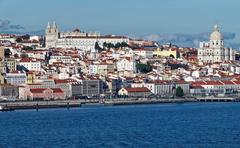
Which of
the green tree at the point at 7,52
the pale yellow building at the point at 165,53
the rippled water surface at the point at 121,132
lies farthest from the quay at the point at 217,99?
the rippled water surface at the point at 121,132

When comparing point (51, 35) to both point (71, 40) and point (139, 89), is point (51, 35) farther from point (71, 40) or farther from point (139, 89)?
point (139, 89)

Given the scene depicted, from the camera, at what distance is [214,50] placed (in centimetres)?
9800

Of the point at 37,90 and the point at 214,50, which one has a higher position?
the point at 214,50

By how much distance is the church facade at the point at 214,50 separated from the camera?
97250 millimetres

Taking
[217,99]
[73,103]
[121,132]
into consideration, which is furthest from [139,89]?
[121,132]

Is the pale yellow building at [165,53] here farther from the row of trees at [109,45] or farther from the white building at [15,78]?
the white building at [15,78]

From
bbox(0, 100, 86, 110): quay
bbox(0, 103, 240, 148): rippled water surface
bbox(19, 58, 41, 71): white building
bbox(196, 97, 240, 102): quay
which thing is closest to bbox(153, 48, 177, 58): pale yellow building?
bbox(19, 58, 41, 71): white building

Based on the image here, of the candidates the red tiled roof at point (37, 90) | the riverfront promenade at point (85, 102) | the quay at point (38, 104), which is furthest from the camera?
the red tiled roof at point (37, 90)

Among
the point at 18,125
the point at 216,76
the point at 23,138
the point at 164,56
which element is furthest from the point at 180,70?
the point at 23,138

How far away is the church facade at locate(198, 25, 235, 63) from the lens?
319 ft

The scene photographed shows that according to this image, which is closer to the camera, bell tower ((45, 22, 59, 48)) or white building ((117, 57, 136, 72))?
white building ((117, 57, 136, 72))

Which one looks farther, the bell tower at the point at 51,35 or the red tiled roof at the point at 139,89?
the bell tower at the point at 51,35

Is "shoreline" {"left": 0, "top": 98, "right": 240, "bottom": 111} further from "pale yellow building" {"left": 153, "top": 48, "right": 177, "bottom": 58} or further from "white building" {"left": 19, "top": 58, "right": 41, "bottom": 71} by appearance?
"pale yellow building" {"left": 153, "top": 48, "right": 177, "bottom": 58}

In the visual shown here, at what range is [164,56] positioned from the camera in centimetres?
9431
